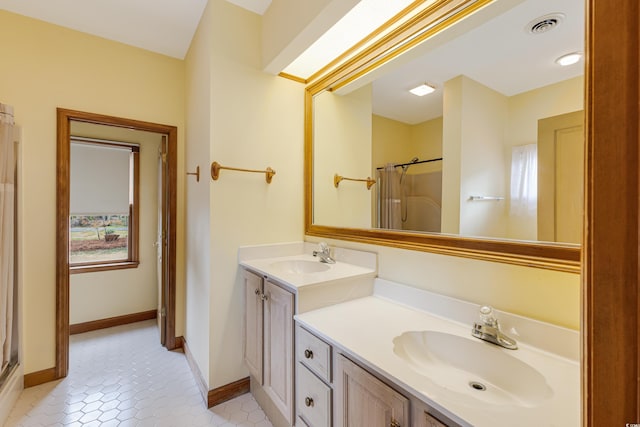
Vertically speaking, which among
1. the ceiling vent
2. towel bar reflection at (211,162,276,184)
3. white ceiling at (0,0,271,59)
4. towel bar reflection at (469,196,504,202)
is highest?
white ceiling at (0,0,271,59)

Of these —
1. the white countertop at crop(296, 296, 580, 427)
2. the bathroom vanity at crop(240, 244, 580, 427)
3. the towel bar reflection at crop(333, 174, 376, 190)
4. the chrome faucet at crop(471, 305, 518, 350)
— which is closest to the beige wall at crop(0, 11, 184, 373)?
the bathroom vanity at crop(240, 244, 580, 427)

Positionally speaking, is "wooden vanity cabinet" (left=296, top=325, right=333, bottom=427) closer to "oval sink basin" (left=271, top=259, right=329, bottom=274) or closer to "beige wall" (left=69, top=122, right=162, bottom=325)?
"oval sink basin" (left=271, top=259, right=329, bottom=274)

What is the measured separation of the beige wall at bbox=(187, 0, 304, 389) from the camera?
69.8 inches

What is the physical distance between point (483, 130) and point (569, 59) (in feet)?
1.08

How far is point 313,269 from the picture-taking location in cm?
188

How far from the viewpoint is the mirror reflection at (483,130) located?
3.06 ft

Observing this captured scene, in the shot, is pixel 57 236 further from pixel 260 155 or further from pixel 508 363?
Answer: pixel 508 363

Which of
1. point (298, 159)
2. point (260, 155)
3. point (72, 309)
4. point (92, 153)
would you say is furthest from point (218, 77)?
point (72, 309)

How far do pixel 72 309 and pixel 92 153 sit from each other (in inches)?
63.8

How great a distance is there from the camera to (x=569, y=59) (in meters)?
0.91

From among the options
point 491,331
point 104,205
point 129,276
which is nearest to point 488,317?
point 491,331

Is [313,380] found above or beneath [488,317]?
beneath

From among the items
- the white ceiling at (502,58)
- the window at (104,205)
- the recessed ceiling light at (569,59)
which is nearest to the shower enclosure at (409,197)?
the white ceiling at (502,58)

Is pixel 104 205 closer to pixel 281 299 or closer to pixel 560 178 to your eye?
pixel 281 299
